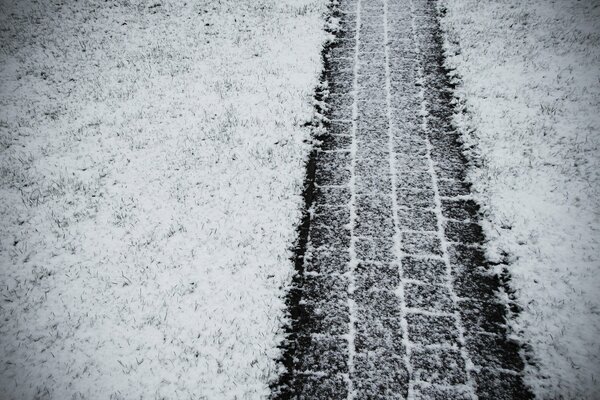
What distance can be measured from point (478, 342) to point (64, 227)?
5.51 m

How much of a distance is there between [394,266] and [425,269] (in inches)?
14.7

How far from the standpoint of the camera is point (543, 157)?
496 centimetres

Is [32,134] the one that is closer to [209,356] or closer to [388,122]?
[209,356]

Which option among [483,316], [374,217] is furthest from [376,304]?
[374,217]

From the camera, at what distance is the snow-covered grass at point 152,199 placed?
354 cm

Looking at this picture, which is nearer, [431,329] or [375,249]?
[431,329]

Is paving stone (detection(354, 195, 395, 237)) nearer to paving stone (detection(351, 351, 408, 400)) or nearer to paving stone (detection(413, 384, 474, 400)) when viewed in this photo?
paving stone (detection(351, 351, 408, 400))

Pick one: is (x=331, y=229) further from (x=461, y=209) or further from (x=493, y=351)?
(x=493, y=351)

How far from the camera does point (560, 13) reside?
7.49 metres

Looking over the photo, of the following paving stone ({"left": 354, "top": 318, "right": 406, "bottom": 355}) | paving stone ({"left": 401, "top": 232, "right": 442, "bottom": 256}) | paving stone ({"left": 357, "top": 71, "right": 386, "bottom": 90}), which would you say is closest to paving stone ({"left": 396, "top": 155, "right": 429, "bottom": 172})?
paving stone ({"left": 401, "top": 232, "right": 442, "bottom": 256})

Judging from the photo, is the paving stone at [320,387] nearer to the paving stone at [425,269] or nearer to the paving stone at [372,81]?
the paving stone at [425,269]

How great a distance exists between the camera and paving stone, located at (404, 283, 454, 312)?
382cm

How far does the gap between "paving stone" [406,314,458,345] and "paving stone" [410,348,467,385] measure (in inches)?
4.0

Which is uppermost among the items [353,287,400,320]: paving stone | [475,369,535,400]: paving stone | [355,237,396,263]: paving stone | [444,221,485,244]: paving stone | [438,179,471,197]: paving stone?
[438,179,471,197]: paving stone
